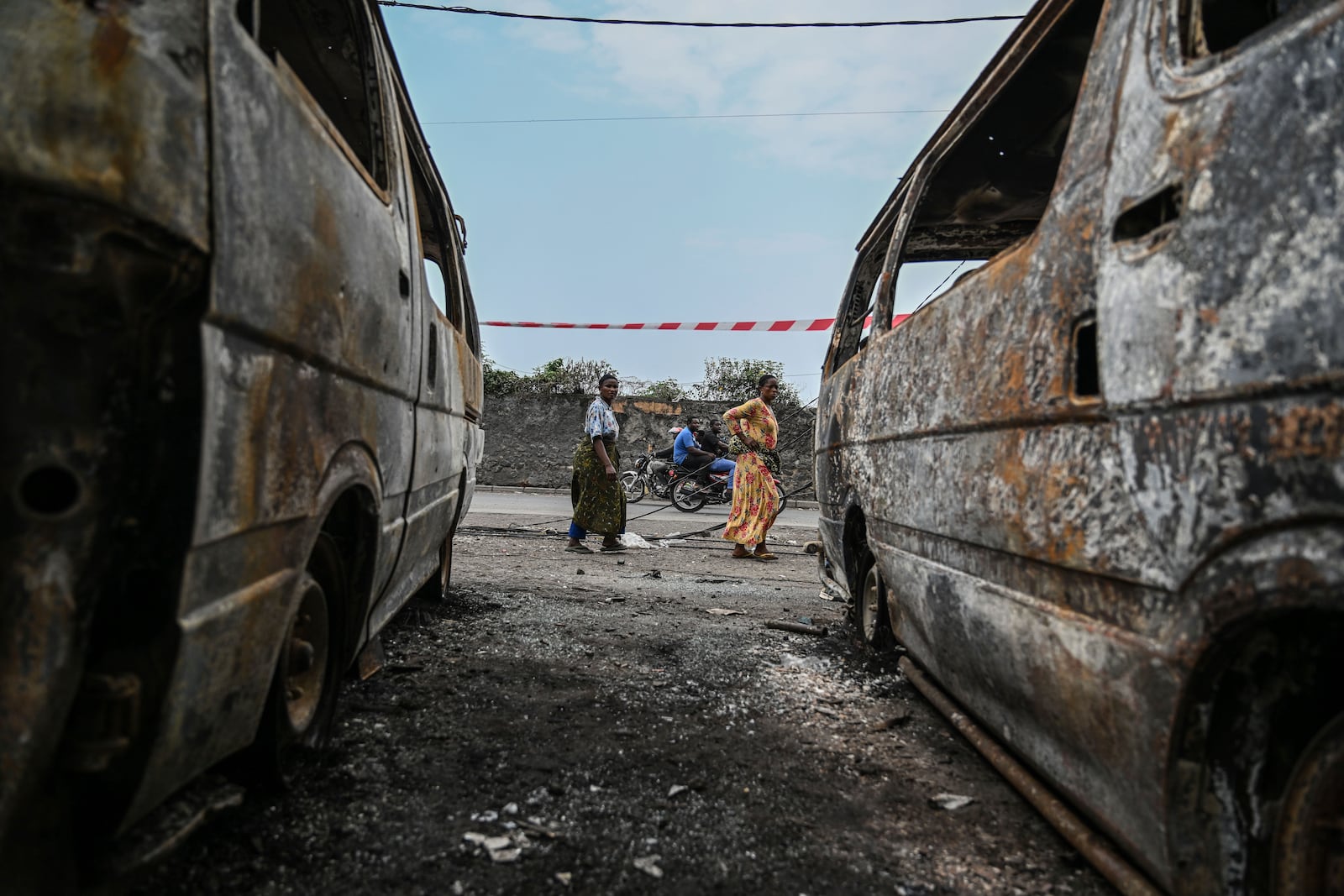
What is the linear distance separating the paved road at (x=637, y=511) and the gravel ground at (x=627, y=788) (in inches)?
238

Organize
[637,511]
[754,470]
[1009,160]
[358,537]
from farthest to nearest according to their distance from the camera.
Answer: [637,511] < [754,470] < [1009,160] < [358,537]

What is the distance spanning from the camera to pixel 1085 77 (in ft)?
5.75

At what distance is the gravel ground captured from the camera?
66.5 inches

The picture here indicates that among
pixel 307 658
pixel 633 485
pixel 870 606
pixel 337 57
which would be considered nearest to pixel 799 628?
pixel 870 606

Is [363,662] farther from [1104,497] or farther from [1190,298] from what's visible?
[1190,298]

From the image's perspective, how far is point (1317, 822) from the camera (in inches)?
44.3

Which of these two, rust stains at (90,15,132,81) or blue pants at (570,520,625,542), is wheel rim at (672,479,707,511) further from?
rust stains at (90,15,132,81)

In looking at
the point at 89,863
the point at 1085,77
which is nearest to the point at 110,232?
the point at 89,863

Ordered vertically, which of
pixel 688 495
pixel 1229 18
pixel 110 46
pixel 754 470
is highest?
pixel 1229 18

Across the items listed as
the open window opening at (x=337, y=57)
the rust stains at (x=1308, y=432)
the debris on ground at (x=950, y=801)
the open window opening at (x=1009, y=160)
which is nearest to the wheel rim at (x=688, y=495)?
the open window opening at (x=1009, y=160)

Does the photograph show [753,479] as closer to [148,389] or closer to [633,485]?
[148,389]

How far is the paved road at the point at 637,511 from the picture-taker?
34.0 ft

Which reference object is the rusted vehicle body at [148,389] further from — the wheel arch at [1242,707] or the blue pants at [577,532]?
the blue pants at [577,532]

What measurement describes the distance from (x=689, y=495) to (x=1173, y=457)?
11.5m
